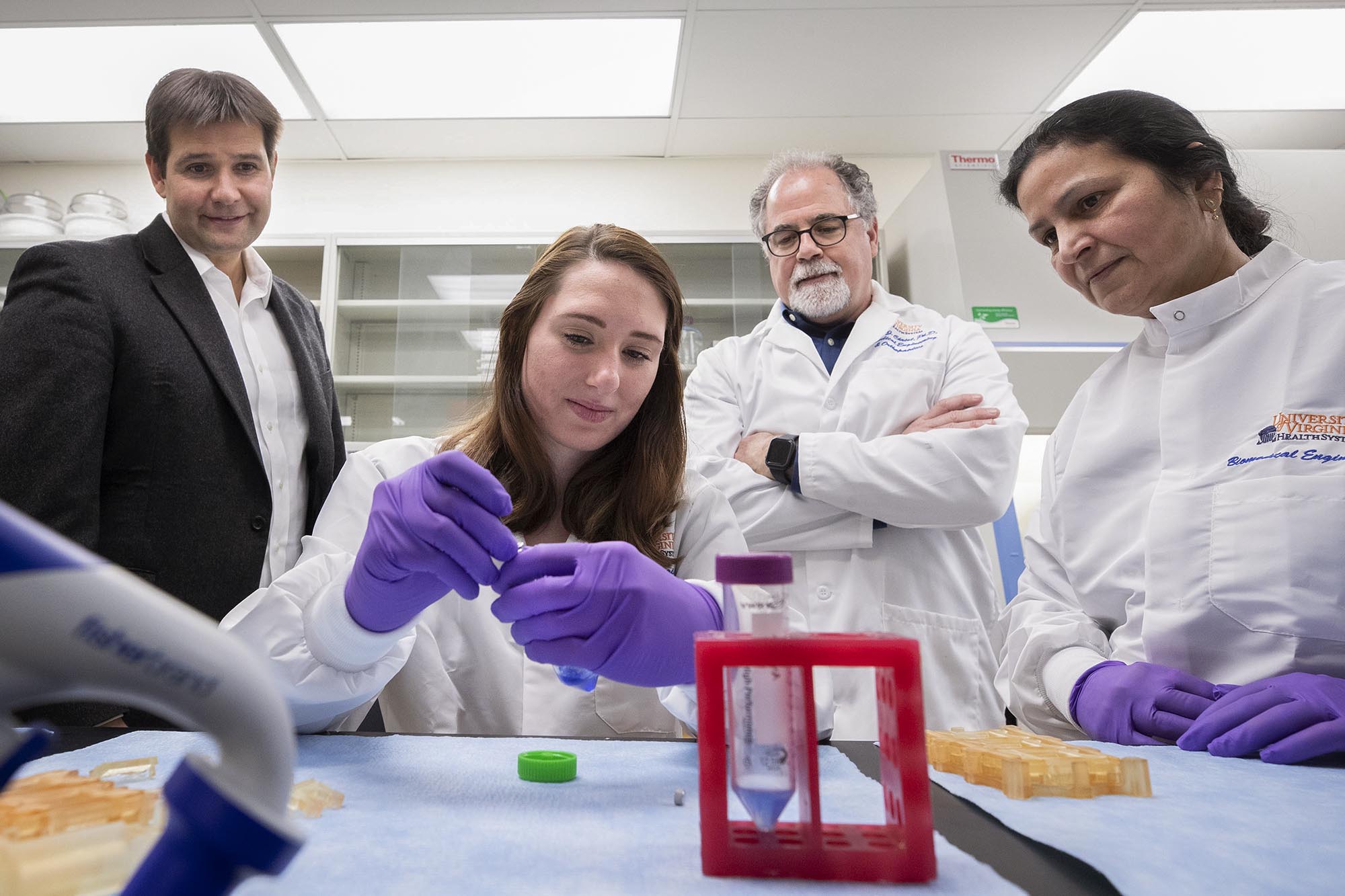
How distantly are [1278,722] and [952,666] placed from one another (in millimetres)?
851

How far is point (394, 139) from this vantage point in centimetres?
345

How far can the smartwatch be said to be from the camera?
159 cm

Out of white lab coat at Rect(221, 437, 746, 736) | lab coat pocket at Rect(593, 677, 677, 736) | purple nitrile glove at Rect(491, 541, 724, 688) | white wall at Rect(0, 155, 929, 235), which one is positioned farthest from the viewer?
white wall at Rect(0, 155, 929, 235)

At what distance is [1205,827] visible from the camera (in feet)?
→ 1.94

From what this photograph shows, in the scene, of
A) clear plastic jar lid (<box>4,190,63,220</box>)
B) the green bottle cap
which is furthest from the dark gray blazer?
clear plastic jar lid (<box>4,190,63,220</box>)

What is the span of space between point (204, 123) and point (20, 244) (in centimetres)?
251

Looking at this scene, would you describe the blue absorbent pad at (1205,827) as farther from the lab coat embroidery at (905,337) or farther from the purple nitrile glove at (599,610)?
the lab coat embroidery at (905,337)

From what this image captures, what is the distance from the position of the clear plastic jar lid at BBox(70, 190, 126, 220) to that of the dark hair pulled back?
11.6ft

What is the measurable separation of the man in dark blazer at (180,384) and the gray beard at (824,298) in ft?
3.74

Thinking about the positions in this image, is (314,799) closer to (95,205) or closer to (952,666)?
(952,666)

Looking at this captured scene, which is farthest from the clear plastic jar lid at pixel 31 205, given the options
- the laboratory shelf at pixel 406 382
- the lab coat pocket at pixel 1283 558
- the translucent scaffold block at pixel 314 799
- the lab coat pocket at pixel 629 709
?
the lab coat pocket at pixel 1283 558

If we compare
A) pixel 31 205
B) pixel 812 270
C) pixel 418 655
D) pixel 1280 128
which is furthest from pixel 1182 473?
pixel 31 205

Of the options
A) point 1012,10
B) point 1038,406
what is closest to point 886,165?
point 1012,10

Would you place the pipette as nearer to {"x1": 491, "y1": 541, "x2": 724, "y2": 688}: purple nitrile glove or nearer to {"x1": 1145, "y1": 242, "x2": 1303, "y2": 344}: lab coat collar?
{"x1": 491, "y1": 541, "x2": 724, "y2": 688}: purple nitrile glove
